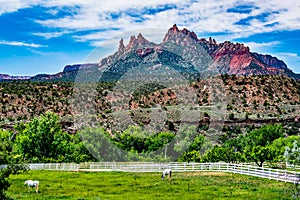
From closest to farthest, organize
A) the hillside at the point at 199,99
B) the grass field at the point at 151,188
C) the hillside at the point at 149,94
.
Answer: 1. the grass field at the point at 151,188
2. the hillside at the point at 149,94
3. the hillside at the point at 199,99

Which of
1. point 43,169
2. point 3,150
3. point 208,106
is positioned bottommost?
point 43,169

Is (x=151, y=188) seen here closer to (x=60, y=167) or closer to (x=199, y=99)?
(x=60, y=167)

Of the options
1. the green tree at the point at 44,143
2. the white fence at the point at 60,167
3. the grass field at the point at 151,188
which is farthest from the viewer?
the green tree at the point at 44,143

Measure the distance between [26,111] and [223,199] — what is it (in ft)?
242

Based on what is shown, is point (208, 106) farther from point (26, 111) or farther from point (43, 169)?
point (43, 169)

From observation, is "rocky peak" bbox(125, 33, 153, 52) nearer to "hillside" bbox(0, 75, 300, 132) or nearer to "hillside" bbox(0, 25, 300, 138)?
"hillside" bbox(0, 25, 300, 138)

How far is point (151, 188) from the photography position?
31.4 meters

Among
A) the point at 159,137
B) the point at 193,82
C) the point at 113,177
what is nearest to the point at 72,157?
the point at 159,137

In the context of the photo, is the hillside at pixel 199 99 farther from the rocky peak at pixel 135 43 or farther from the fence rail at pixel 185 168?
the fence rail at pixel 185 168

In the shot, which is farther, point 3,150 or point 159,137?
point 159,137

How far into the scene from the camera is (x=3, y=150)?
2119 cm

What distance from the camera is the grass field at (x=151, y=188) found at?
88.4 feet

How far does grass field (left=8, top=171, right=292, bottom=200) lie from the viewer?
88.4 feet

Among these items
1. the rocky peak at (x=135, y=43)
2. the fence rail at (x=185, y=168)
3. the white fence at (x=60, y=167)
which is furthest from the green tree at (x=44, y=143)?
the rocky peak at (x=135, y=43)
